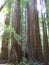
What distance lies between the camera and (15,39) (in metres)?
7.75

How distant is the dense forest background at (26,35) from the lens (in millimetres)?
7660

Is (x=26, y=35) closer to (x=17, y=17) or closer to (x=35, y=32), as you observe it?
(x=35, y=32)

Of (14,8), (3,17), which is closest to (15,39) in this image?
(14,8)

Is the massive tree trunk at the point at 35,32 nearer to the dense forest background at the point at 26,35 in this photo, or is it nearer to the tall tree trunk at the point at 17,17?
the dense forest background at the point at 26,35

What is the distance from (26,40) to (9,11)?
1690 millimetres

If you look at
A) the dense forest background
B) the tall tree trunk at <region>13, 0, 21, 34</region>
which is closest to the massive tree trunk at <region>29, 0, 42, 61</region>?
the dense forest background

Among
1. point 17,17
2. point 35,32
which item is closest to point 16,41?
point 35,32

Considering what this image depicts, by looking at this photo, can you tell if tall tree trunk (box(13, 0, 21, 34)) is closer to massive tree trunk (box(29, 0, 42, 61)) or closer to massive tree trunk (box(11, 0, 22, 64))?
massive tree trunk (box(11, 0, 22, 64))

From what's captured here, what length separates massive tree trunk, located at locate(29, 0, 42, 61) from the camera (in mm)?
7809

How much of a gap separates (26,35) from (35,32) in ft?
2.80

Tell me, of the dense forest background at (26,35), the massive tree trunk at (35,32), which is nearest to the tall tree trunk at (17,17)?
the dense forest background at (26,35)

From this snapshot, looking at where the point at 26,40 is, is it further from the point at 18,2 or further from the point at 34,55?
the point at 18,2

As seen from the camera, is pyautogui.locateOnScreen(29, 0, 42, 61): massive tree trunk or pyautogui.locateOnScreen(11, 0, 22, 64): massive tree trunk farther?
pyautogui.locateOnScreen(29, 0, 42, 61): massive tree trunk

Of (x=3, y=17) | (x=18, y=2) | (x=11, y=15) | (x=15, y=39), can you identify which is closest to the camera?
(x=15, y=39)
